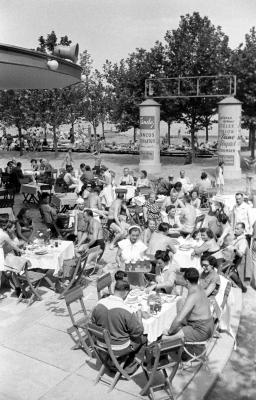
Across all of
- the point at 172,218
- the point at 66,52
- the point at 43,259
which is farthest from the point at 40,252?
the point at 66,52

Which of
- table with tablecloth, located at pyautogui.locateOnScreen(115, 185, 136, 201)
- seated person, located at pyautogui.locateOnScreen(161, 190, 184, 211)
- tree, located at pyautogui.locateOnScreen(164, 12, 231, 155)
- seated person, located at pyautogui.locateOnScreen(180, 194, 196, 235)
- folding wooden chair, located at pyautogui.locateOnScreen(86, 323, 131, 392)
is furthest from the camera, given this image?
tree, located at pyautogui.locateOnScreen(164, 12, 231, 155)

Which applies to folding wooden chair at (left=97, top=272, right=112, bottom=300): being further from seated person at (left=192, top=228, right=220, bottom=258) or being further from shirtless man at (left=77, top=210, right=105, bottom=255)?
shirtless man at (left=77, top=210, right=105, bottom=255)

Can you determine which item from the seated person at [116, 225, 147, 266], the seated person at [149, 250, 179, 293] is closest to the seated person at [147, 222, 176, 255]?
the seated person at [116, 225, 147, 266]

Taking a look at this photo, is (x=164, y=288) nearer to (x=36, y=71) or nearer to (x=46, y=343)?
(x=46, y=343)

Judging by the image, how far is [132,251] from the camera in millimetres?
8844

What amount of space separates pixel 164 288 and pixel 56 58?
5.56m

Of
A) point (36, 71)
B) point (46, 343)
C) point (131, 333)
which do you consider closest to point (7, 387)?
point (46, 343)

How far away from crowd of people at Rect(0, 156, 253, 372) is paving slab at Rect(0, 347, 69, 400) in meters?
0.91

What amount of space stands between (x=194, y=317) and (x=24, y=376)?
220cm

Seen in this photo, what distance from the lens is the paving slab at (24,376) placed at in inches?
221

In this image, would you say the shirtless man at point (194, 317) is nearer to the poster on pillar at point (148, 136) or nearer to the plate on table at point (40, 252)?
the plate on table at point (40, 252)

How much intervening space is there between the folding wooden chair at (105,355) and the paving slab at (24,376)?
0.51 m

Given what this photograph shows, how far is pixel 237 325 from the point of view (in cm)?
754

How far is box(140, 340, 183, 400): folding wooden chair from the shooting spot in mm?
5293
